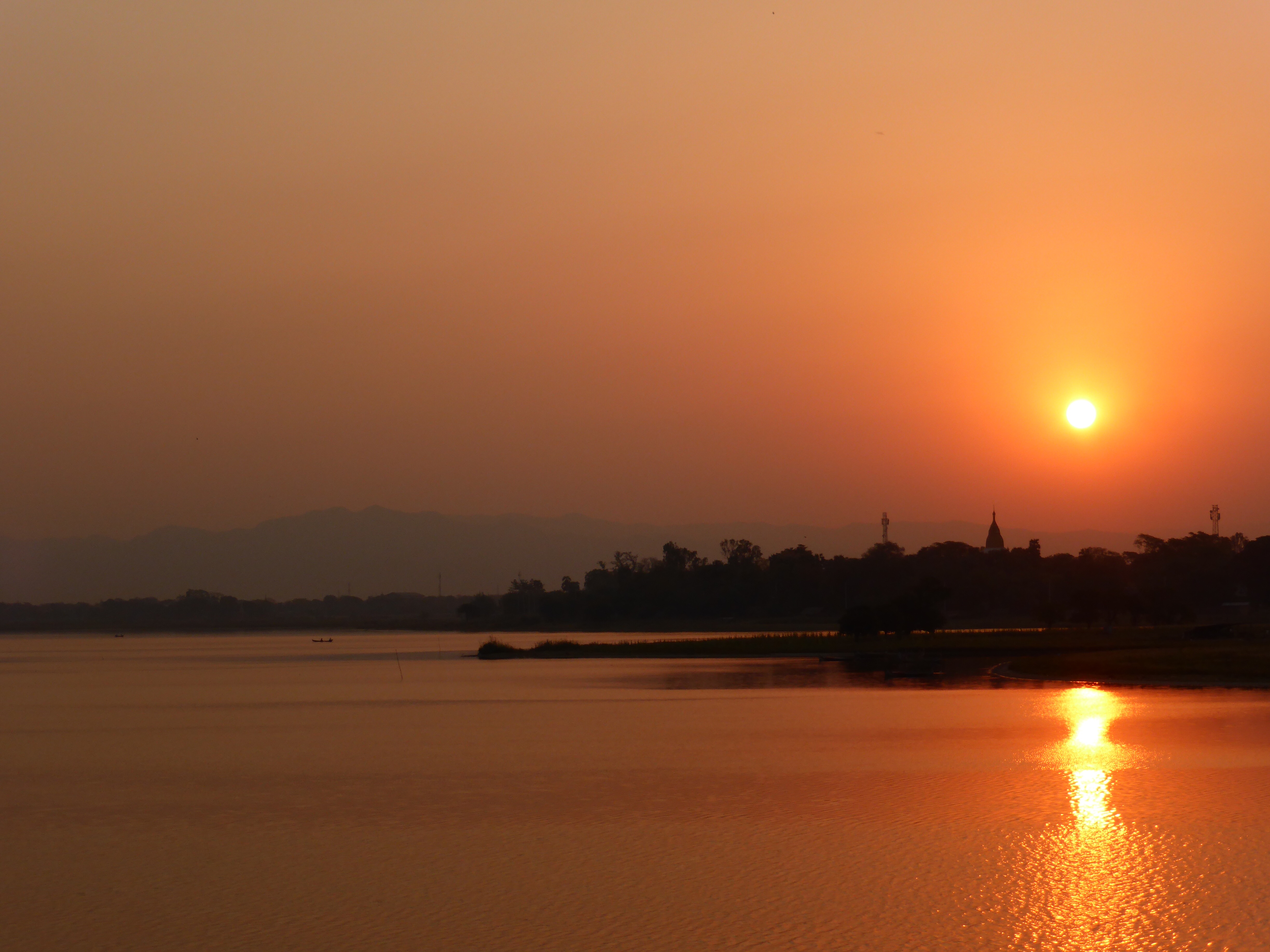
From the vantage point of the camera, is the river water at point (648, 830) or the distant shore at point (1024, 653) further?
the distant shore at point (1024, 653)

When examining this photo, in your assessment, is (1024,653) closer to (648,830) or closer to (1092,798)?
(1092,798)

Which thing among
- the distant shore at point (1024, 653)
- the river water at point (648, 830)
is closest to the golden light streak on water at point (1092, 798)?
the river water at point (648, 830)

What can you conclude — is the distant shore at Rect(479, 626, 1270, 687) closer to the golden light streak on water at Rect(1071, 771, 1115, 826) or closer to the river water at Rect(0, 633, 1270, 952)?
the river water at Rect(0, 633, 1270, 952)

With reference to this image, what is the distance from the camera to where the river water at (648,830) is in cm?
1595

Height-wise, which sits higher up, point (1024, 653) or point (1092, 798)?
point (1024, 653)

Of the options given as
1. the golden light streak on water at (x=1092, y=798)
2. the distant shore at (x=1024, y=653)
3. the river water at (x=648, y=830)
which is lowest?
the river water at (x=648, y=830)

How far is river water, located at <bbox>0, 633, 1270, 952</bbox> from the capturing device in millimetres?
15945

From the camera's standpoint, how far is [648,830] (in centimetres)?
2223

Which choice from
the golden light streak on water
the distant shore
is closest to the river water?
the golden light streak on water

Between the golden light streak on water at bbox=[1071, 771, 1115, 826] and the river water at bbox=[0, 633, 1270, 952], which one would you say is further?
the golden light streak on water at bbox=[1071, 771, 1115, 826]

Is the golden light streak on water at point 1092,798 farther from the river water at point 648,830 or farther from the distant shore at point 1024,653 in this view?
the distant shore at point 1024,653

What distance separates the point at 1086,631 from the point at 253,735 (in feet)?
280

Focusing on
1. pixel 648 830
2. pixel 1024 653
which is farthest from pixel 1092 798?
pixel 1024 653

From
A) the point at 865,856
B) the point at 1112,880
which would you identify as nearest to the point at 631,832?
the point at 865,856
